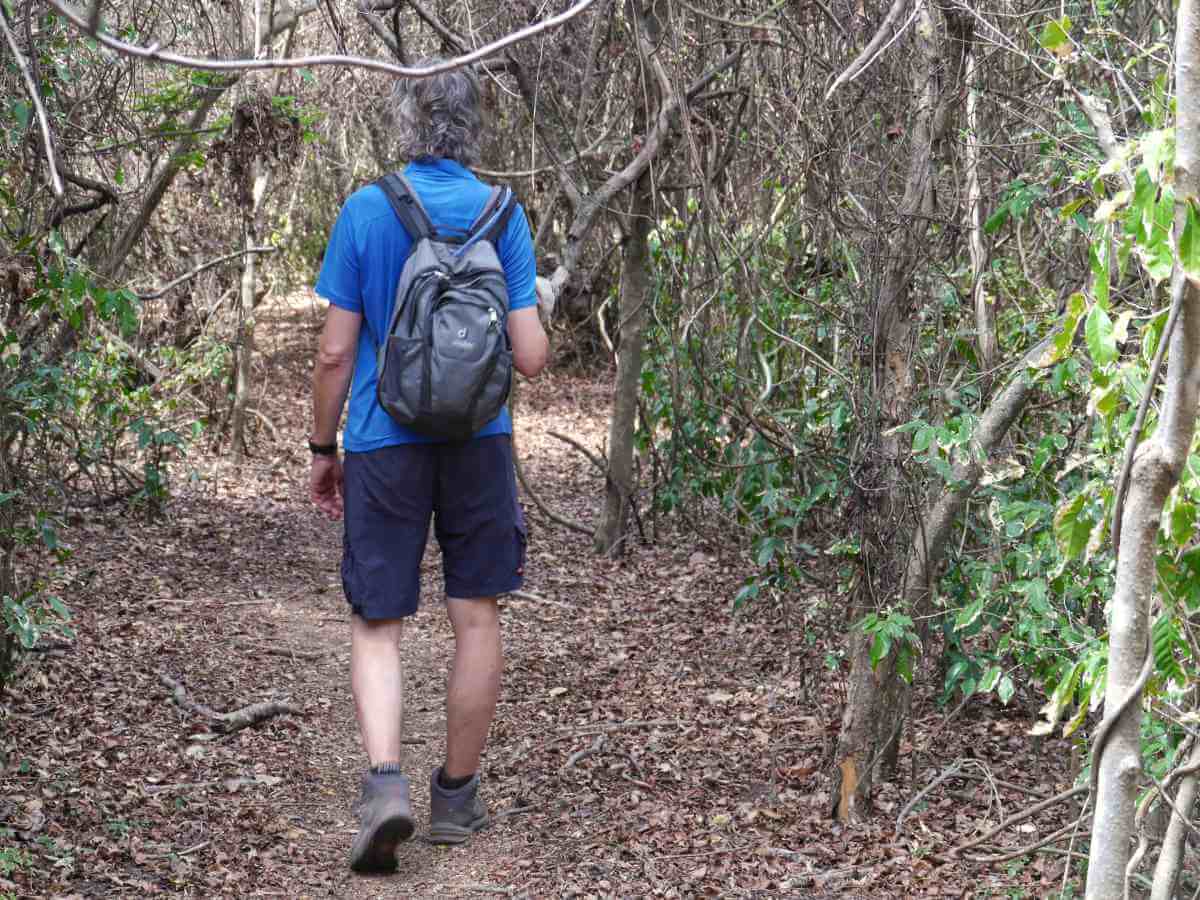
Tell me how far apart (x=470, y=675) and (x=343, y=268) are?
1.17 meters

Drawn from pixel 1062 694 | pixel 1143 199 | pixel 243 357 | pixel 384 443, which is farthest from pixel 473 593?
pixel 243 357

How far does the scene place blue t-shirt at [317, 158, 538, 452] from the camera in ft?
11.5

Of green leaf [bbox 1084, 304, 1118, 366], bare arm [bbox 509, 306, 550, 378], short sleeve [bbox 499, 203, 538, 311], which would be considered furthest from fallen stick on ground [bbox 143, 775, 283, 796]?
green leaf [bbox 1084, 304, 1118, 366]

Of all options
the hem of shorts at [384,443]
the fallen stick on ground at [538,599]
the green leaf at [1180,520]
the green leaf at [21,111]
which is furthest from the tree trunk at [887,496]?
the fallen stick on ground at [538,599]

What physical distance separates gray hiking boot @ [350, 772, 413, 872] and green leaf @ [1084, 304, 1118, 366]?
2270 mm

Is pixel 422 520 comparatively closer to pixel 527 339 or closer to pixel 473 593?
pixel 473 593

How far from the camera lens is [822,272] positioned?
473 cm

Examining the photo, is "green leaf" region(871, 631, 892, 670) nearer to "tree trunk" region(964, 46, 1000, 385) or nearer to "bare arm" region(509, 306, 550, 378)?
"tree trunk" region(964, 46, 1000, 385)

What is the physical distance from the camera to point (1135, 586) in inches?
69.4

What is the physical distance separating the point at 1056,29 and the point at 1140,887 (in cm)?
202

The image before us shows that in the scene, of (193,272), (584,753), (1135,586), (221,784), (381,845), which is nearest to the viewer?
(1135,586)

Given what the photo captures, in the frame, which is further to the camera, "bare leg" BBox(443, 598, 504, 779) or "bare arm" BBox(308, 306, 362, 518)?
"bare leg" BBox(443, 598, 504, 779)

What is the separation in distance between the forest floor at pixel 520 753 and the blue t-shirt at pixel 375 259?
118cm

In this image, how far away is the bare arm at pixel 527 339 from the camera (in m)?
3.67
